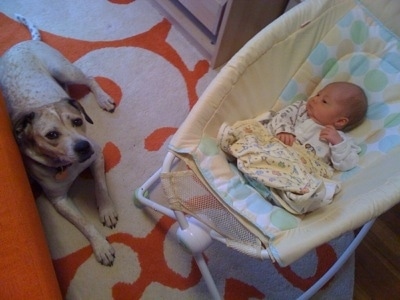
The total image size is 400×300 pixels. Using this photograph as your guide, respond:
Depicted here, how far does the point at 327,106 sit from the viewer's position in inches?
48.2

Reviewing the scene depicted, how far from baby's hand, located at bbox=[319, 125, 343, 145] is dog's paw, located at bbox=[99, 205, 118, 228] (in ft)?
2.64

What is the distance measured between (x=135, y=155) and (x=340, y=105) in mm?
841

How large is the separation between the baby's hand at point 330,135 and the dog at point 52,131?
78 cm

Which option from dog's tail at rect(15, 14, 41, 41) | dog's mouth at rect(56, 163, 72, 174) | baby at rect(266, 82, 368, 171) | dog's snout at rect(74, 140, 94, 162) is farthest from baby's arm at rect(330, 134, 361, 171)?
dog's tail at rect(15, 14, 41, 41)

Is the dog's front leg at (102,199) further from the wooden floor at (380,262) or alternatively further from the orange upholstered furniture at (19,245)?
the wooden floor at (380,262)

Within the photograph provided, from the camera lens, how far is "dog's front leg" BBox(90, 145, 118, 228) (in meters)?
1.37

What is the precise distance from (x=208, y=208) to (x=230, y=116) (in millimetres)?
310

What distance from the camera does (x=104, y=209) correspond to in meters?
1.37

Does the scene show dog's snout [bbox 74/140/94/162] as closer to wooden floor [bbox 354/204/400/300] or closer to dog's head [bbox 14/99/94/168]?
dog's head [bbox 14/99/94/168]

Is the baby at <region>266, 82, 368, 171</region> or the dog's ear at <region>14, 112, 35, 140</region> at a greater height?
the baby at <region>266, 82, 368, 171</region>

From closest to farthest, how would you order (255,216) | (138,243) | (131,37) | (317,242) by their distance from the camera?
(317,242)
(255,216)
(138,243)
(131,37)

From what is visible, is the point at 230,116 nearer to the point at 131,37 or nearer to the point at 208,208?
the point at 208,208

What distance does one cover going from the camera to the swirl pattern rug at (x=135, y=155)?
4.29 feet

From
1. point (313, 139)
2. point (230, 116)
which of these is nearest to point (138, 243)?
point (230, 116)
